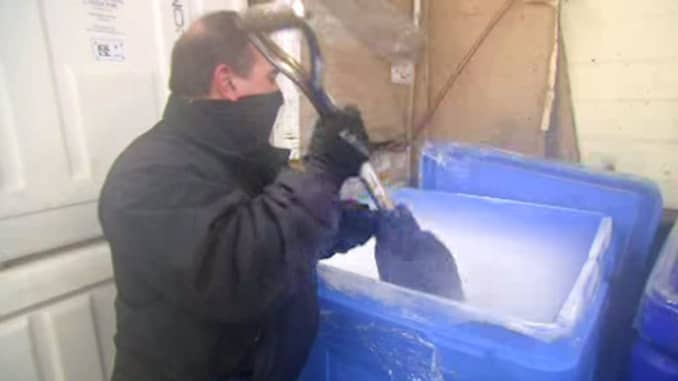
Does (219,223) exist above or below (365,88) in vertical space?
below

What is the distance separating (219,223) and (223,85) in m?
0.25

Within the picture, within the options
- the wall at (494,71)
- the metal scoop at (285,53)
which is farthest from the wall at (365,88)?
the metal scoop at (285,53)

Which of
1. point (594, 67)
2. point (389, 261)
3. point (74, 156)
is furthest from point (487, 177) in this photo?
point (74, 156)

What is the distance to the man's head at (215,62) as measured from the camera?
68cm

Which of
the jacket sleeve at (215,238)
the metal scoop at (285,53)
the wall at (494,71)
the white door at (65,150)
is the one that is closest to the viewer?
the jacket sleeve at (215,238)

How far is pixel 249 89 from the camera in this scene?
71cm

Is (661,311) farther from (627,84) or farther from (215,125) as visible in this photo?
(627,84)

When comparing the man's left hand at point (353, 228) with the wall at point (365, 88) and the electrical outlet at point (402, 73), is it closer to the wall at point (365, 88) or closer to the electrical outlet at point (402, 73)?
the wall at point (365, 88)

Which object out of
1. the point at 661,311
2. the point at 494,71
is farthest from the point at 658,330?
the point at 494,71

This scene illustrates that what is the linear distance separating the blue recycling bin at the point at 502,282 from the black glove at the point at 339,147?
205 millimetres

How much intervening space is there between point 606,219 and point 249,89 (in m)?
0.81

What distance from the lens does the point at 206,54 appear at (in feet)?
2.23

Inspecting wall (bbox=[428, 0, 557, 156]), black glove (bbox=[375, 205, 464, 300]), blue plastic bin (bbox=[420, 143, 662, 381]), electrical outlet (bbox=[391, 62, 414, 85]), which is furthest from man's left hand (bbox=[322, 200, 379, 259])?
wall (bbox=[428, 0, 557, 156])

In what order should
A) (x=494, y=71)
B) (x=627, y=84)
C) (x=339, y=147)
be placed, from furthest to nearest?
(x=494, y=71)
(x=627, y=84)
(x=339, y=147)
